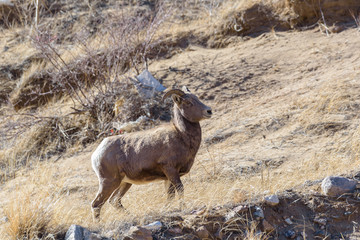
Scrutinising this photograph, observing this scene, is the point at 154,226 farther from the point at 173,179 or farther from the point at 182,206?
the point at 173,179

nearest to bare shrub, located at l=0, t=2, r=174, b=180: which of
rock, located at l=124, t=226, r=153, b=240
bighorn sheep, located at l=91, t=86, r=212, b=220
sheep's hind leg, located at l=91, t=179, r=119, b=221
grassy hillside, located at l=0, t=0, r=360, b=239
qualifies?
grassy hillside, located at l=0, t=0, r=360, b=239

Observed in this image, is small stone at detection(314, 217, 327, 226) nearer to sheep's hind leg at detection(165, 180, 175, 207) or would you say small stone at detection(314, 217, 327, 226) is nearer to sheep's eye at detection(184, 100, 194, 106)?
sheep's hind leg at detection(165, 180, 175, 207)

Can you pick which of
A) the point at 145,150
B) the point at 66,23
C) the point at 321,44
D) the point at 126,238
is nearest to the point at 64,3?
the point at 66,23

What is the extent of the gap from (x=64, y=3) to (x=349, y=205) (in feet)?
47.3

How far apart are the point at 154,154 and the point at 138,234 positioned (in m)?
1.45

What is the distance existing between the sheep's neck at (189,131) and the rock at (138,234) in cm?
157

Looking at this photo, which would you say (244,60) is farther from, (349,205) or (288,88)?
(349,205)

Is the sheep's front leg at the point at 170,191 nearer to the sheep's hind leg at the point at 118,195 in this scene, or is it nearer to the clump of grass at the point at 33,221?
the sheep's hind leg at the point at 118,195

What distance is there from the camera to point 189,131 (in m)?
5.60

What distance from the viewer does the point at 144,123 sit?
33.6 feet

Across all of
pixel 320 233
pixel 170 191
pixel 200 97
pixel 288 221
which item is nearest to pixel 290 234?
pixel 288 221

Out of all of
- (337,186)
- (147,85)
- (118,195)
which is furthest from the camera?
(147,85)

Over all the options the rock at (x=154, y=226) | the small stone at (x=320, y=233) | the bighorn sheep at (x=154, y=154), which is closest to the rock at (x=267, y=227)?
the small stone at (x=320, y=233)

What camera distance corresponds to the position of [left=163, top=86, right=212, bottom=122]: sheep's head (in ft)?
18.3
